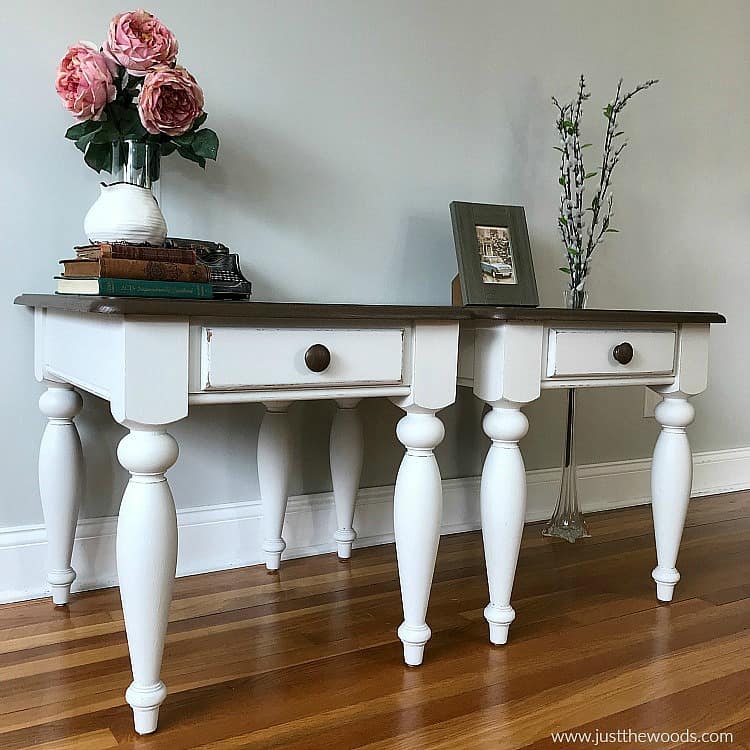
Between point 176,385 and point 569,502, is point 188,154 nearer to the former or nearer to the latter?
point 176,385

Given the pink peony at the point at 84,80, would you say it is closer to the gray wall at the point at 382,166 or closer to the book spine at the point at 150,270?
the gray wall at the point at 382,166

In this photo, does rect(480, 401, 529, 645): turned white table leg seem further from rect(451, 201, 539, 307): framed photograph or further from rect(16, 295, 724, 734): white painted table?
rect(451, 201, 539, 307): framed photograph

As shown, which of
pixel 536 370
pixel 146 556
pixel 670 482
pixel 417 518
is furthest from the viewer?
pixel 670 482

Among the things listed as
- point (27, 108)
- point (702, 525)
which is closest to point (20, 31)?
point (27, 108)

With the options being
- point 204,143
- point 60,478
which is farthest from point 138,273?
point 60,478

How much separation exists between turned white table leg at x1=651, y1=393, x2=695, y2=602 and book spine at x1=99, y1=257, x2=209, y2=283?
100 centimetres

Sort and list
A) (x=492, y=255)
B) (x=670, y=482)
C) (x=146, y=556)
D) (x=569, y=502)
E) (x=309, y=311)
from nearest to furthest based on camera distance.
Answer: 1. (x=146, y=556)
2. (x=309, y=311)
3. (x=670, y=482)
4. (x=492, y=255)
5. (x=569, y=502)

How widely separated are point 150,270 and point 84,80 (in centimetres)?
43

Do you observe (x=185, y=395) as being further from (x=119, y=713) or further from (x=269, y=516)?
(x=269, y=516)

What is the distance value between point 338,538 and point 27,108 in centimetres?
115

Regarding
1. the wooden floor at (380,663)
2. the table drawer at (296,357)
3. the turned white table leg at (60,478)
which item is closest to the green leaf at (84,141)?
the turned white table leg at (60,478)

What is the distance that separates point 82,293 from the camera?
1.38 meters

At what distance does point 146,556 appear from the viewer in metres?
1.20

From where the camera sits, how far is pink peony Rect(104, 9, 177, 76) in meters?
1.51
